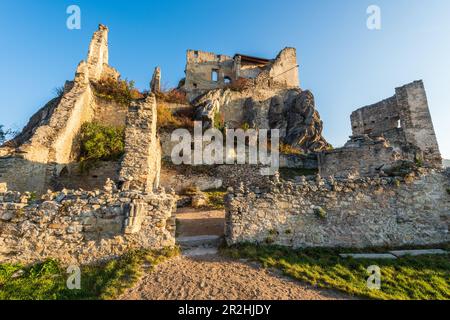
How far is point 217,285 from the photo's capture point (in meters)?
5.20

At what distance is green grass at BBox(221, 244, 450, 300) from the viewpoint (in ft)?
17.1

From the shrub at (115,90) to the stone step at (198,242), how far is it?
15463 mm

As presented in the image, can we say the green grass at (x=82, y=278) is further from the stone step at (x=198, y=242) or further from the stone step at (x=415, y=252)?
the stone step at (x=415, y=252)

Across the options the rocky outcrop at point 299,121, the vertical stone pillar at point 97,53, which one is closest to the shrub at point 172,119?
the vertical stone pillar at point 97,53

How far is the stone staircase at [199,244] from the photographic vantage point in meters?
7.05

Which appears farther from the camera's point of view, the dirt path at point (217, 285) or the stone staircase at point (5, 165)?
the stone staircase at point (5, 165)

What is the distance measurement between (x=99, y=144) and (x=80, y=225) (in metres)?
9.99

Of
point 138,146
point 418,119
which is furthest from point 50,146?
point 418,119

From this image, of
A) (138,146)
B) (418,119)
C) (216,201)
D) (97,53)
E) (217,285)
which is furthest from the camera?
(418,119)

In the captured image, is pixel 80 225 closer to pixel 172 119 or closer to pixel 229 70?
pixel 172 119

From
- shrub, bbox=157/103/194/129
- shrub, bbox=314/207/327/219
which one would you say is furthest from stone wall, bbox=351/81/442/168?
shrub, bbox=157/103/194/129

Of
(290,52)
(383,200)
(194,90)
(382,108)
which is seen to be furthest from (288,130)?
(383,200)
